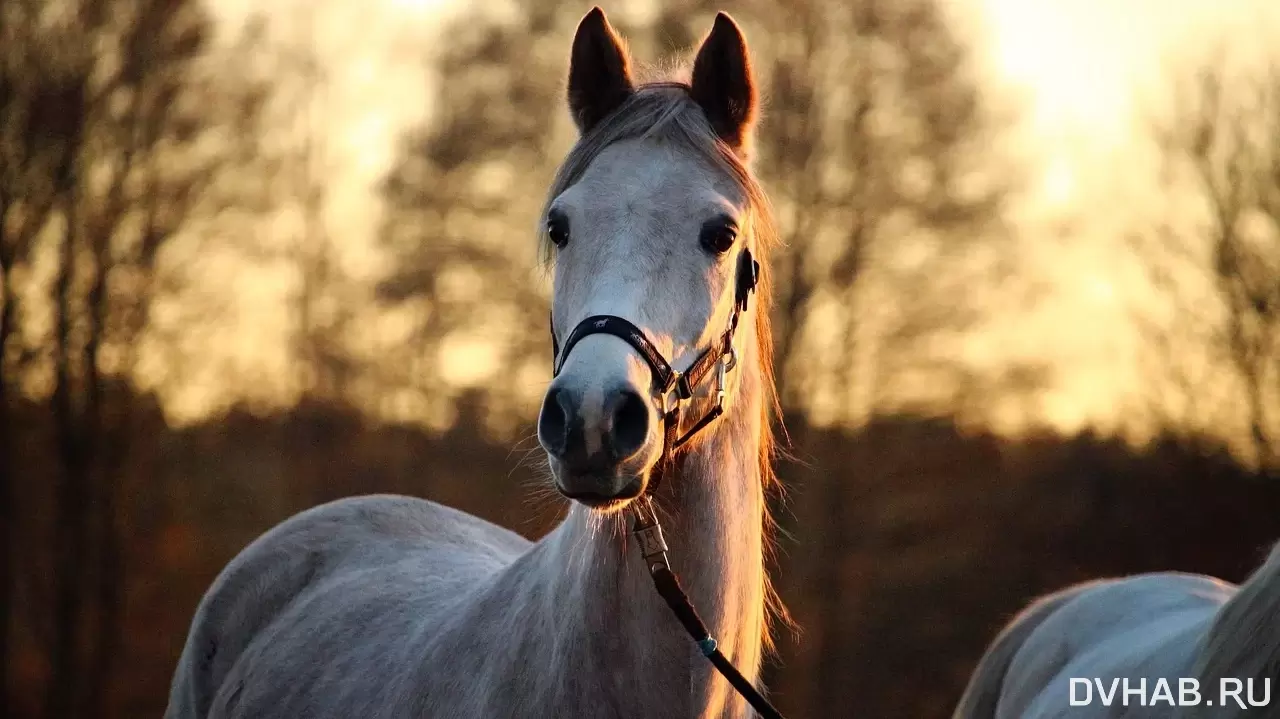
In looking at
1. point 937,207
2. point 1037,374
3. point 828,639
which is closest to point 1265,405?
point 1037,374

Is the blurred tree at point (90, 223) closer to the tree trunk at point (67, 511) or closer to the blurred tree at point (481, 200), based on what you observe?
the tree trunk at point (67, 511)

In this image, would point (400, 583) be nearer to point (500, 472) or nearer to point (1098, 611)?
point (1098, 611)

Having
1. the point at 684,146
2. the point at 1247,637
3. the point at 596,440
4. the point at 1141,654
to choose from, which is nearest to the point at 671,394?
the point at 596,440

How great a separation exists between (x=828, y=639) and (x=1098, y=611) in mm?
8422

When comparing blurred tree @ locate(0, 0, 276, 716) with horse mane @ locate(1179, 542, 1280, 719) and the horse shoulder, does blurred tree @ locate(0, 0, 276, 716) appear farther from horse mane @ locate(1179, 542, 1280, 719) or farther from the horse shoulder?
horse mane @ locate(1179, 542, 1280, 719)

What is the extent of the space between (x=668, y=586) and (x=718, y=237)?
2.89 feet

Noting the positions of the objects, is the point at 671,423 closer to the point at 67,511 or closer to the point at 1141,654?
the point at 1141,654

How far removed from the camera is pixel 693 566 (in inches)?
124

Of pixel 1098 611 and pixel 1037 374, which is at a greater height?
pixel 1037 374

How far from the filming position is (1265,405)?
15.4m

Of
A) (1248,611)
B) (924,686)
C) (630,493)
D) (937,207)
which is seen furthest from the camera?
(924,686)

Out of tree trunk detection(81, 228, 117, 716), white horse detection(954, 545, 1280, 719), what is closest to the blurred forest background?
tree trunk detection(81, 228, 117, 716)

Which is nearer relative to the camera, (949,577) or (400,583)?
(400,583)

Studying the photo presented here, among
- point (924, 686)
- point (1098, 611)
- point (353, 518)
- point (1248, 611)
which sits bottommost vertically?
point (924, 686)
